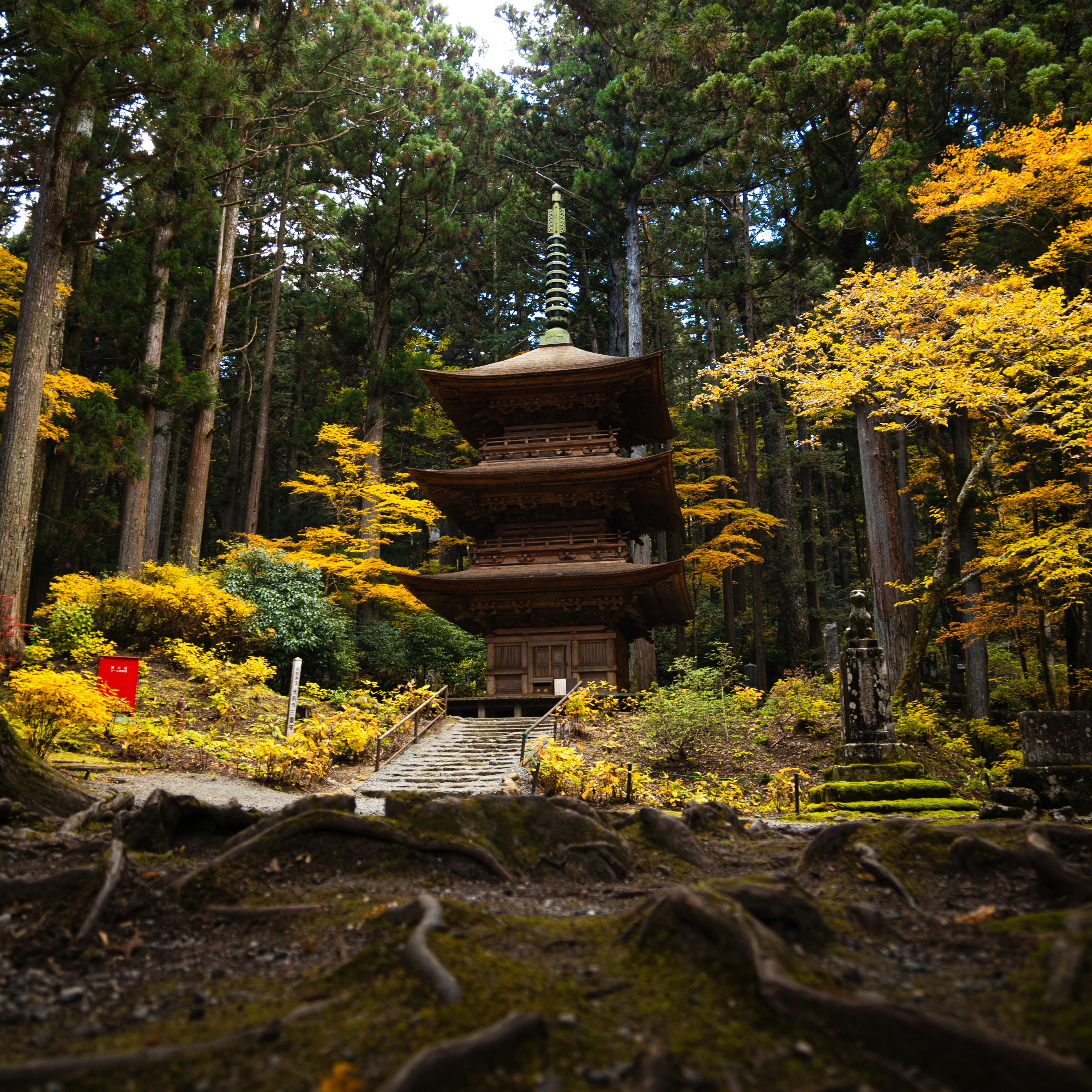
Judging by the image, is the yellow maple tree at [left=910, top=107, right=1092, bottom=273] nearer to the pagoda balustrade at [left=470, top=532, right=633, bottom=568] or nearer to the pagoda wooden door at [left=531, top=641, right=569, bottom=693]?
the pagoda balustrade at [left=470, top=532, right=633, bottom=568]

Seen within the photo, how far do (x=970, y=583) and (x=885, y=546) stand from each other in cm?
379

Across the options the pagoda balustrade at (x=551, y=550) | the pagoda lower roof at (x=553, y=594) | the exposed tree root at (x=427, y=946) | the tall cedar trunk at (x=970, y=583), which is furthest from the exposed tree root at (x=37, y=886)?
the tall cedar trunk at (x=970, y=583)

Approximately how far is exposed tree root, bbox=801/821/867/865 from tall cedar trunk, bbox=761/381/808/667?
2241 cm

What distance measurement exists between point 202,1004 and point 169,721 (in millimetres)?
10400

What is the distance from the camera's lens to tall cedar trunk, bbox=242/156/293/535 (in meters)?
24.9

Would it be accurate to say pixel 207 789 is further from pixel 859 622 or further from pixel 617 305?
pixel 617 305

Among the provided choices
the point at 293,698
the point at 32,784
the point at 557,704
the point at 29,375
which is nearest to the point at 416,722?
the point at 557,704

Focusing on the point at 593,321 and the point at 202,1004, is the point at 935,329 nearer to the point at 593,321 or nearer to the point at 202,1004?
the point at 202,1004

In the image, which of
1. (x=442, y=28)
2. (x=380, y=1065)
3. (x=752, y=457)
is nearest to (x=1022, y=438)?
(x=752, y=457)

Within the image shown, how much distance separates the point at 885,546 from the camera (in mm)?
15352

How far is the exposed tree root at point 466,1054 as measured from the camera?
6.68ft

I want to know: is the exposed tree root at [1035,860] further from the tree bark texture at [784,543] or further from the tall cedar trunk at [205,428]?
the tree bark texture at [784,543]

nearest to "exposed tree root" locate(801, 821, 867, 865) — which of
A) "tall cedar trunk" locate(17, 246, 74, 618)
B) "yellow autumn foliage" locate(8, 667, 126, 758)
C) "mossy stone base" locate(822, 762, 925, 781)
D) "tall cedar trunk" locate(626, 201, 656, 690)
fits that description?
"mossy stone base" locate(822, 762, 925, 781)

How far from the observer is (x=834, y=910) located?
343 centimetres
